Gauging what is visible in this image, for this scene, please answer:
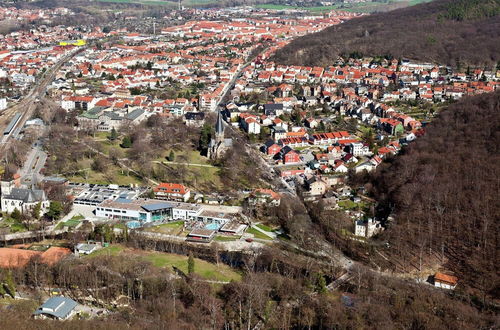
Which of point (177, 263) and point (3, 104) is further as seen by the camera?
point (3, 104)

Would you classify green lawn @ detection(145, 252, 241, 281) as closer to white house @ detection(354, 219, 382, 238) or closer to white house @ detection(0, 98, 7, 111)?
white house @ detection(354, 219, 382, 238)

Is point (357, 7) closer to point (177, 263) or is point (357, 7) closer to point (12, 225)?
point (12, 225)

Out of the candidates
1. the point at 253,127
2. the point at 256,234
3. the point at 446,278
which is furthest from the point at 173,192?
the point at 446,278

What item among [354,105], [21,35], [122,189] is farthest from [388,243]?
[21,35]

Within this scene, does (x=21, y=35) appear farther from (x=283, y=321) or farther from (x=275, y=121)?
(x=283, y=321)

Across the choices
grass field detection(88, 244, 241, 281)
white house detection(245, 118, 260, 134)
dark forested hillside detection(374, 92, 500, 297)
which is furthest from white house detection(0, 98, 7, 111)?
dark forested hillside detection(374, 92, 500, 297)
